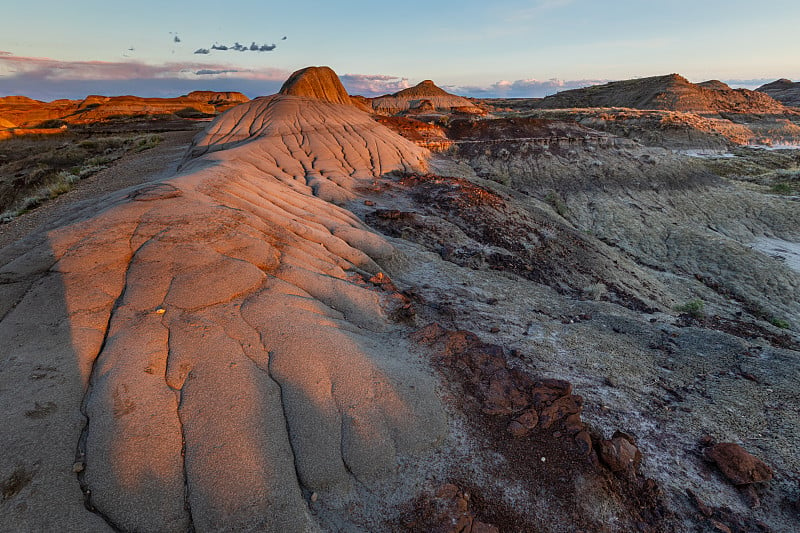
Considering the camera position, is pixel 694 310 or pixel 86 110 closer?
pixel 694 310

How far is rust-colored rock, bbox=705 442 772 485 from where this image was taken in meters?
3.97

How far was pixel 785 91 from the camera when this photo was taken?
94.1 metres

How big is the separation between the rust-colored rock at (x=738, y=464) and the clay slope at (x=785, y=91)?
110m

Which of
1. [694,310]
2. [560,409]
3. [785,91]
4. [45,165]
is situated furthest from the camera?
[785,91]

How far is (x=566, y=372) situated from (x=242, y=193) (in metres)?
8.27

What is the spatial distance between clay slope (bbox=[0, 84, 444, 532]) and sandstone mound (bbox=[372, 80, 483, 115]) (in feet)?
213

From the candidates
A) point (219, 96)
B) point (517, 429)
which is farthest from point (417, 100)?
point (517, 429)

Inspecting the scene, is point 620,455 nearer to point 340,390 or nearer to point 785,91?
point 340,390

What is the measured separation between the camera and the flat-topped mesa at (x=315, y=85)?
31.9 meters

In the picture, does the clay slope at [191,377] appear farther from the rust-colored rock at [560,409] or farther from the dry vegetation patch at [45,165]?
the dry vegetation patch at [45,165]

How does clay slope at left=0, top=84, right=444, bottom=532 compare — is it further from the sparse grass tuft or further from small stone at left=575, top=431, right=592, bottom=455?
the sparse grass tuft

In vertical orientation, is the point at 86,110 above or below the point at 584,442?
above

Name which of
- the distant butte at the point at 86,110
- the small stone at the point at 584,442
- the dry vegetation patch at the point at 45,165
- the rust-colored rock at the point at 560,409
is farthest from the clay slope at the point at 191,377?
the distant butte at the point at 86,110

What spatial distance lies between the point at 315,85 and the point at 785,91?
121m
